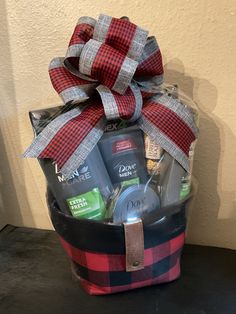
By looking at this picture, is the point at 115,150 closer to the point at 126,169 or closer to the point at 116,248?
the point at 126,169

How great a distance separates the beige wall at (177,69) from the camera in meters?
0.54

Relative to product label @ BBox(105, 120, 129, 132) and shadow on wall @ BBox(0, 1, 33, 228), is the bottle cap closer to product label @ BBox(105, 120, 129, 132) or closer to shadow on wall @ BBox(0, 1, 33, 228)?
product label @ BBox(105, 120, 129, 132)

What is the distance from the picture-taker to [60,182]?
1.53 ft

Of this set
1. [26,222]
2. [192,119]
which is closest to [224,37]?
[192,119]

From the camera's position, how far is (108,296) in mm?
532

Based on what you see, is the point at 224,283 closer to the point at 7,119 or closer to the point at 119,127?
the point at 119,127

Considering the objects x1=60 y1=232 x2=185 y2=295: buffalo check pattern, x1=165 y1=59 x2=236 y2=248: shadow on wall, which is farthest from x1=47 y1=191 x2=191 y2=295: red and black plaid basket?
x1=165 y1=59 x2=236 y2=248: shadow on wall

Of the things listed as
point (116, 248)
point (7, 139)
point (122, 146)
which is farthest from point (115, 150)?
point (7, 139)

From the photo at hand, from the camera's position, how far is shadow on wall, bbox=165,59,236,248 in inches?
22.4

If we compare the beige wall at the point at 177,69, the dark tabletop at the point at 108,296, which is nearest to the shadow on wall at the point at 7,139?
the beige wall at the point at 177,69

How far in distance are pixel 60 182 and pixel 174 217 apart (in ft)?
0.54

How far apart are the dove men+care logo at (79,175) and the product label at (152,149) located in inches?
3.4

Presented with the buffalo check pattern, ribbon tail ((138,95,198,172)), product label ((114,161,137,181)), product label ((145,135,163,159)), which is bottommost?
the buffalo check pattern

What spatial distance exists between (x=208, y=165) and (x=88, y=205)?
0.80 ft
